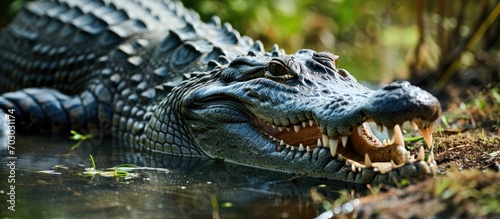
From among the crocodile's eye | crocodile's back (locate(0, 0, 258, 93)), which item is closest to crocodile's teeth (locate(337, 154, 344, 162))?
the crocodile's eye

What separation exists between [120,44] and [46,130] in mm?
1072

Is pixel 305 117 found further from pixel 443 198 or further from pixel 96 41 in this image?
pixel 96 41

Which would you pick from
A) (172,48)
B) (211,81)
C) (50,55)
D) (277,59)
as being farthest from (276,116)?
(50,55)

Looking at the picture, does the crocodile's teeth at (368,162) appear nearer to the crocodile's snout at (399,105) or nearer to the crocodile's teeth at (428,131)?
the crocodile's snout at (399,105)

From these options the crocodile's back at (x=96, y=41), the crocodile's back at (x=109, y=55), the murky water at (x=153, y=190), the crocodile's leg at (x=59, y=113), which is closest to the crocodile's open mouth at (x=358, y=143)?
the murky water at (x=153, y=190)

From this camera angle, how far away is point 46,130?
722cm

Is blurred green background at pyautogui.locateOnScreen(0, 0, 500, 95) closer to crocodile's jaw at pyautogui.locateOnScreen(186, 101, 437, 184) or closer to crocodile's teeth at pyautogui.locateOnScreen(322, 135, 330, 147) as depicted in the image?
crocodile's jaw at pyautogui.locateOnScreen(186, 101, 437, 184)

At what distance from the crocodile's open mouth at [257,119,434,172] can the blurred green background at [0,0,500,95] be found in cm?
344

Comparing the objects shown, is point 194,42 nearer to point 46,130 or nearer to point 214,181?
point 46,130

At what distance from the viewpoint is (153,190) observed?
4582mm

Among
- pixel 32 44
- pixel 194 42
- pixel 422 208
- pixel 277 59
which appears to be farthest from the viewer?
pixel 32 44

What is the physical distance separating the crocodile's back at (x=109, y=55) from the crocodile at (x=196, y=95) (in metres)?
0.01

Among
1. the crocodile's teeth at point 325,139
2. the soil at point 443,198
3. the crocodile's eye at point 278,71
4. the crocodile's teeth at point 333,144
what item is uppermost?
the crocodile's eye at point 278,71

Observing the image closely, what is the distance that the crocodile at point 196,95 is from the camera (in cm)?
469
